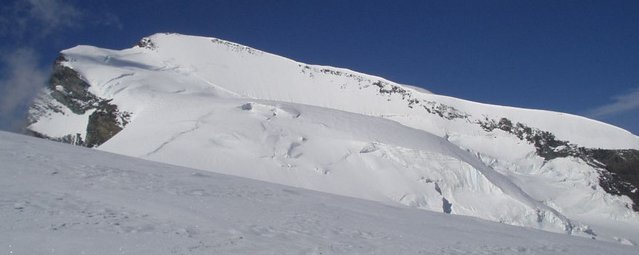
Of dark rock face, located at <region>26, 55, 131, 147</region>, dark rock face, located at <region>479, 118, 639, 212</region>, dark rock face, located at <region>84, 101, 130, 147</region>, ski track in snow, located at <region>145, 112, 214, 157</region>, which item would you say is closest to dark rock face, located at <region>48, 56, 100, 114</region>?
dark rock face, located at <region>26, 55, 131, 147</region>

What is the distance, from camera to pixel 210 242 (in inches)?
253

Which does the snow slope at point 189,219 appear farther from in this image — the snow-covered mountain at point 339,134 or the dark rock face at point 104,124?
the dark rock face at point 104,124

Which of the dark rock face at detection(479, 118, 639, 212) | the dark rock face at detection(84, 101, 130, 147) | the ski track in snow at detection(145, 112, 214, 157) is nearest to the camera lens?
the ski track in snow at detection(145, 112, 214, 157)

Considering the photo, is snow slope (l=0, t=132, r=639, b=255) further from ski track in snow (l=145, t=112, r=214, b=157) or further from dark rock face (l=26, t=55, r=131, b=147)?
dark rock face (l=26, t=55, r=131, b=147)

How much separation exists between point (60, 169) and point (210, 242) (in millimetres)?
4148

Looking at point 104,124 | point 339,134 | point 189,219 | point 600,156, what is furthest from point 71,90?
A: point 600,156

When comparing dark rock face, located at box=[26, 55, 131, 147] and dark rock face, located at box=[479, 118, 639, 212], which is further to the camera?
dark rock face, located at box=[479, 118, 639, 212]

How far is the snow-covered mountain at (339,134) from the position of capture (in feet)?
78.3

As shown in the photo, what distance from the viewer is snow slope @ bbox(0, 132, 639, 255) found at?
6.00 m

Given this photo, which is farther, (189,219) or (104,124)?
(104,124)

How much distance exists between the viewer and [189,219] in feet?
24.3

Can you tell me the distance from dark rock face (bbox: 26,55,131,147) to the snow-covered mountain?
9cm

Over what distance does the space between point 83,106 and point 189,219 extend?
30.8m

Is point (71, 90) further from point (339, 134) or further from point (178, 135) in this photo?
point (339, 134)
